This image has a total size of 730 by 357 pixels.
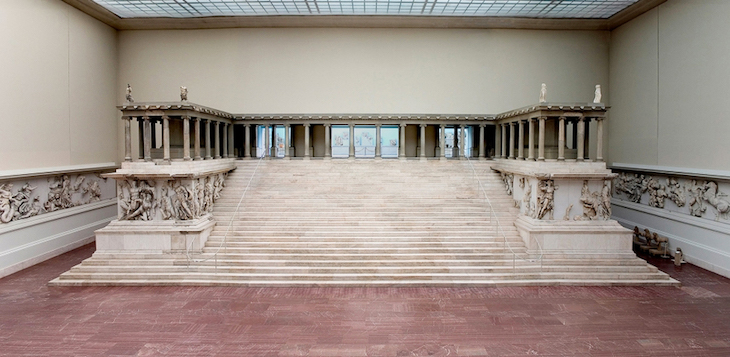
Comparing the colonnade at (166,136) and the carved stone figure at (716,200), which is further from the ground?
the colonnade at (166,136)

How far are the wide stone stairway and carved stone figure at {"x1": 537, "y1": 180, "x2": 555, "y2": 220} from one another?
128cm

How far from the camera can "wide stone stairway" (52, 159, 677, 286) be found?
12477 millimetres

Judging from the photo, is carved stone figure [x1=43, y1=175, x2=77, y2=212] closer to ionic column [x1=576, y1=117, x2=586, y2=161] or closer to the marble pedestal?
the marble pedestal

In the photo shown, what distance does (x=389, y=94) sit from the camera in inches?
906

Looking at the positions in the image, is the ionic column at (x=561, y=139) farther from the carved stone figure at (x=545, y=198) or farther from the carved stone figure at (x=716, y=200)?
the carved stone figure at (x=716, y=200)

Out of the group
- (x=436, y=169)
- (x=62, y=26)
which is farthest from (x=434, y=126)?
(x=62, y=26)

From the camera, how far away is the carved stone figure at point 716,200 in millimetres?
13781

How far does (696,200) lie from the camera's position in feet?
49.3

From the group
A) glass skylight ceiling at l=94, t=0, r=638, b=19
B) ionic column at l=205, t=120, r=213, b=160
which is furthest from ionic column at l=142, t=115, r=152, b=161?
glass skylight ceiling at l=94, t=0, r=638, b=19

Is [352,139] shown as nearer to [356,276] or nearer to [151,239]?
[356,276]

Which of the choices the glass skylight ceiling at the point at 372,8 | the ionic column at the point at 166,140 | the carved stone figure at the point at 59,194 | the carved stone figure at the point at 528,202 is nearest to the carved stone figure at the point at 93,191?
the carved stone figure at the point at 59,194

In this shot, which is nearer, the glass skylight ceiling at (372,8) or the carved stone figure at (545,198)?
the carved stone figure at (545,198)

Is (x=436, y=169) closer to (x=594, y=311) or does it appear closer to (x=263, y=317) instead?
(x=594, y=311)

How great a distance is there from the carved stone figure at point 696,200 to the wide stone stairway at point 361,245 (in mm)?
3827
